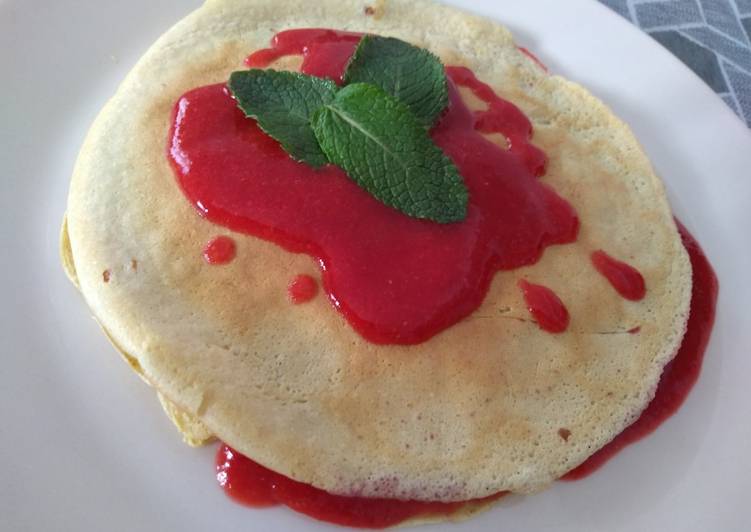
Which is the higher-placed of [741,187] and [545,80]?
[545,80]

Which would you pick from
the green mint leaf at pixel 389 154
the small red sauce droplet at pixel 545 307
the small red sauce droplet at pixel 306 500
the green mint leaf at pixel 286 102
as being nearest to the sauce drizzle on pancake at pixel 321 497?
the small red sauce droplet at pixel 306 500

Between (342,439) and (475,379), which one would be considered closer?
(342,439)

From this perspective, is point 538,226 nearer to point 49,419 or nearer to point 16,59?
point 49,419

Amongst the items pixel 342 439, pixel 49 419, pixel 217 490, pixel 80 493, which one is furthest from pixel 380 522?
pixel 49 419

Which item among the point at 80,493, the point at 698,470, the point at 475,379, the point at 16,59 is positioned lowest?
the point at 698,470

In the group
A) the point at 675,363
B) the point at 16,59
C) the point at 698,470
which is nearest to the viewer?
the point at 698,470

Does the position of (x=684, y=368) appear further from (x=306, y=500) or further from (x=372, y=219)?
(x=306, y=500)

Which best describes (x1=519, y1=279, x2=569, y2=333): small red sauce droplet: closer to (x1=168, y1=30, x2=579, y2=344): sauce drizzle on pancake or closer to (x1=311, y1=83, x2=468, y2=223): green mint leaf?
(x1=168, y1=30, x2=579, y2=344): sauce drizzle on pancake
